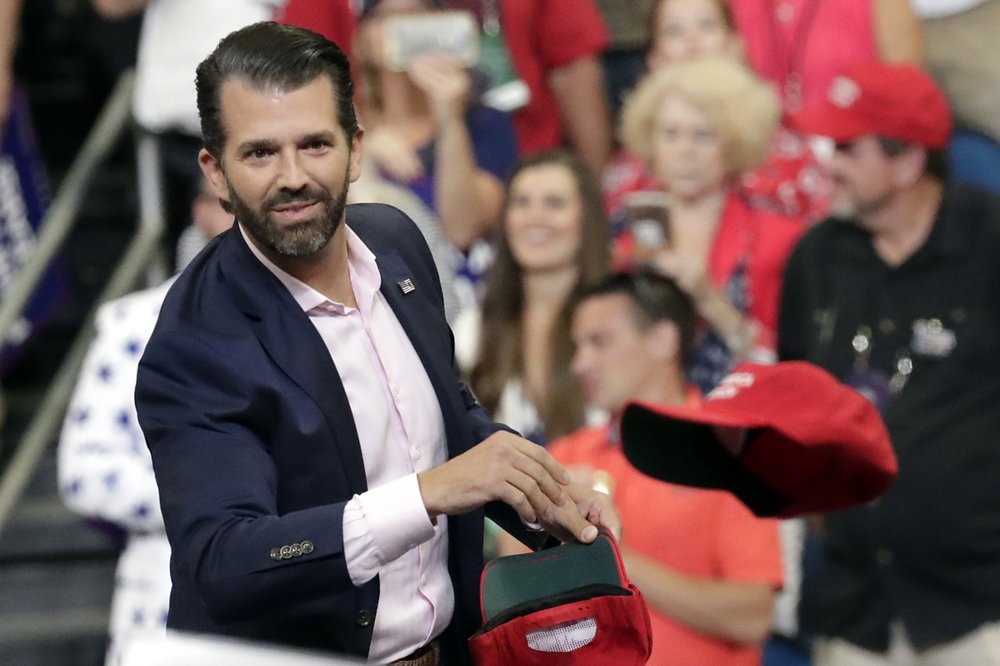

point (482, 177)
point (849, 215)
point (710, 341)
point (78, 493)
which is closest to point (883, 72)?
point (849, 215)

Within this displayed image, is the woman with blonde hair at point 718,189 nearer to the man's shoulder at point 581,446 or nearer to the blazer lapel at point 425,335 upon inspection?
the man's shoulder at point 581,446

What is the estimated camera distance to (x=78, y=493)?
384cm

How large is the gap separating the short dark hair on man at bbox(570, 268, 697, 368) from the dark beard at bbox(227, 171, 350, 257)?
1.92m

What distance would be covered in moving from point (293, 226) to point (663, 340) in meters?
1.96

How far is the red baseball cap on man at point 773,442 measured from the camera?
285 centimetres

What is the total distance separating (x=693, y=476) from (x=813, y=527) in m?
1.57

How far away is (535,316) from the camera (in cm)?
442

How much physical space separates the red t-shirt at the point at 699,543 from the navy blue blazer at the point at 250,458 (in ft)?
4.84

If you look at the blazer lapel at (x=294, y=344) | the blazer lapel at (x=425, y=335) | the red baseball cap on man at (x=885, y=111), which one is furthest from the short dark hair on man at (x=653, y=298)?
the blazer lapel at (x=294, y=344)

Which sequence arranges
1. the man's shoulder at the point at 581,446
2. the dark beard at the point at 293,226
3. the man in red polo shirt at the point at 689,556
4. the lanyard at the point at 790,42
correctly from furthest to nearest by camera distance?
the lanyard at the point at 790,42 → the man's shoulder at the point at 581,446 → the man in red polo shirt at the point at 689,556 → the dark beard at the point at 293,226

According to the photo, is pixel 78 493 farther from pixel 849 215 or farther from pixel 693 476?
pixel 849 215

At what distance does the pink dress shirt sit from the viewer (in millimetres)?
2291

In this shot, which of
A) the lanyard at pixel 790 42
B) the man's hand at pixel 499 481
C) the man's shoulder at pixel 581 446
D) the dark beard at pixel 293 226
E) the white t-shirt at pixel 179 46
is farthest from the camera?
the lanyard at pixel 790 42

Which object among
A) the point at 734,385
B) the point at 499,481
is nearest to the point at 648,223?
the point at 734,385
